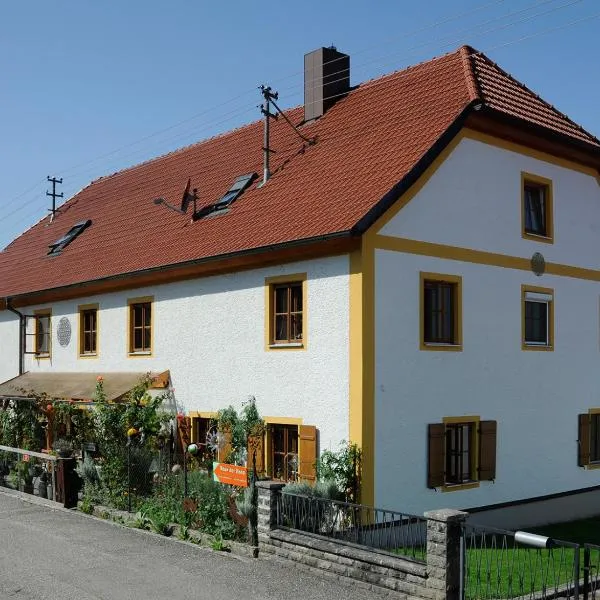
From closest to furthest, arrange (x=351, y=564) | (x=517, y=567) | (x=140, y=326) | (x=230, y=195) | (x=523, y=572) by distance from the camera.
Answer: (x=351, y=564) → (x=523, y=572) → (x=517, y=567) → (x=230, y=195) → (x=140, y=326)

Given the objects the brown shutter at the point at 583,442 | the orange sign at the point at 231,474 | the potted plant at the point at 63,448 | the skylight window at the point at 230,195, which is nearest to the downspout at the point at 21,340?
the potted plant at the point at 63,448

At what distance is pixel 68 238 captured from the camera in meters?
24.3

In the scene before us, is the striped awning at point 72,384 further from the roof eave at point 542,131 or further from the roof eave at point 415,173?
the roof eave at point 542,131

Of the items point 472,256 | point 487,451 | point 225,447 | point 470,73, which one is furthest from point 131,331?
point 470,73

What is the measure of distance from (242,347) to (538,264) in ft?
19.2

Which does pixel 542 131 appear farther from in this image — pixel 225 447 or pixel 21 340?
pixel 21 340

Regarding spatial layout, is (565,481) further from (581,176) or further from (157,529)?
(157,529)

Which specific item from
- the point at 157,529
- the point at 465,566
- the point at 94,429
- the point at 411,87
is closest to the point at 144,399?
the point at 94,429

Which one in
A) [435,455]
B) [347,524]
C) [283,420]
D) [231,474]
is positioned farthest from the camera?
[283,420]

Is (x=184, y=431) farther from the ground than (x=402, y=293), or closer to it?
closer to it

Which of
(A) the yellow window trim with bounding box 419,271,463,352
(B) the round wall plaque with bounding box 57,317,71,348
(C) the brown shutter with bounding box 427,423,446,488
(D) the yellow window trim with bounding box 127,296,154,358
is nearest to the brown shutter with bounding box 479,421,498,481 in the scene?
(C) the brown shutter with bounding box 427,423,446,488

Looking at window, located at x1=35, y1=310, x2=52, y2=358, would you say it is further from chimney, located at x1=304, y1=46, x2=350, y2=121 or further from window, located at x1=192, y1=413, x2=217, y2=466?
chimney, located at x1=304, y1=46, x2=350, y2=121

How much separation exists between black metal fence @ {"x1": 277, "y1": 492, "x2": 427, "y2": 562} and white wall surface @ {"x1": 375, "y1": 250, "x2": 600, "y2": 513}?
49cm

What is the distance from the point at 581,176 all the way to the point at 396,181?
612 cm
